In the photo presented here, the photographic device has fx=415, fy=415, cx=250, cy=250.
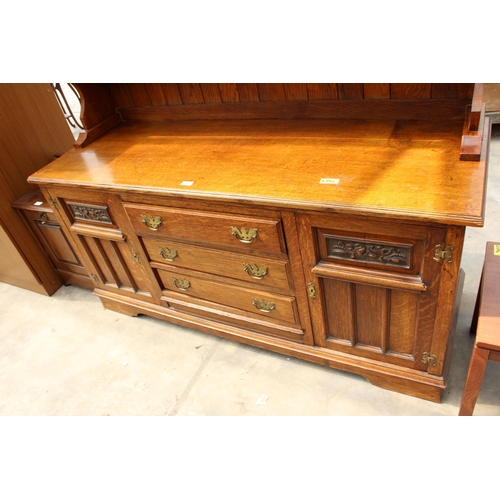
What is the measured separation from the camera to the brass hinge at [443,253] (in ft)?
4.03

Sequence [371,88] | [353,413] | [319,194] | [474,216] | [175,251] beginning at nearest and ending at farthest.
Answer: [474,216] → [319,194] → [371,88] → [353,413] → [175,251]

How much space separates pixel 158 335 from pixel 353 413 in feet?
3.58

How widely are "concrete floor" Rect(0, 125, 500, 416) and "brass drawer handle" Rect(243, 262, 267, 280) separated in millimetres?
514

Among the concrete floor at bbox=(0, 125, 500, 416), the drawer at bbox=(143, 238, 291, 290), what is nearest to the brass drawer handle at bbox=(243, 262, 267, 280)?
the drawer at bbox=(143, 238, 291, 290)

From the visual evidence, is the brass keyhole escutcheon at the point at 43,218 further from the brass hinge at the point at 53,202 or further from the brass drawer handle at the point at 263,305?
the brass drawer handle at the point at 263,305

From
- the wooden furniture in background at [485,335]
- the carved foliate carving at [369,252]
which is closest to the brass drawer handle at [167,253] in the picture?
the carved foliate carving at [369,252]

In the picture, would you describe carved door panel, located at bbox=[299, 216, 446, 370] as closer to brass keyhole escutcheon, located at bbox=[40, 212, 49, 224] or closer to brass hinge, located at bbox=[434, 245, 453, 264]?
brass hinge, located at bbox=[434, 245, 453, 264]

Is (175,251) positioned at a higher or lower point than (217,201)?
lower

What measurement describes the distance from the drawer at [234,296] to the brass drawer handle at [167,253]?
97 millimetres

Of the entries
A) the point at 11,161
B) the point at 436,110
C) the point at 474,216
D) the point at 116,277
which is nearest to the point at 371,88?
the point at 436,110

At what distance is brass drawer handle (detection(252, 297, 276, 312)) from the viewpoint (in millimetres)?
1795

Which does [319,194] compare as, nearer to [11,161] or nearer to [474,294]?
[474,294]

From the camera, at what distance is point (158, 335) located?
225cm

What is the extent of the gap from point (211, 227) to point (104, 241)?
2.41 feet
